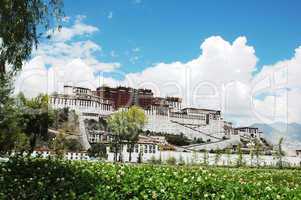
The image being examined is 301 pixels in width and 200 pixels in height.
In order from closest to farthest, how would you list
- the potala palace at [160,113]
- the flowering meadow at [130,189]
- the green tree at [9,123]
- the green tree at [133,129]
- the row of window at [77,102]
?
the flowering meadow at [130,189] < the green tree at [9,123] < the green tree at [133,129] < the row of window at [77,102] < the potala palace at [160,113]

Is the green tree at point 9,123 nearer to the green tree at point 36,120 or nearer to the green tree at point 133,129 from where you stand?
the green tree at point 36,120

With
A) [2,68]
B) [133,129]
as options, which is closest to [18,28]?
[2,68]

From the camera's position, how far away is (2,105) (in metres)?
27.9

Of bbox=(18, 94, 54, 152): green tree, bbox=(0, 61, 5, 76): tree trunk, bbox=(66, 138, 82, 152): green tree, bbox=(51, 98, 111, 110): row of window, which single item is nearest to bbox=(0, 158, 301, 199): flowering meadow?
bbox=(0, 61, 5, 76): tree trunk

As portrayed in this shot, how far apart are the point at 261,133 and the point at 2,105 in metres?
135

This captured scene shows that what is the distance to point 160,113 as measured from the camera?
431 ft

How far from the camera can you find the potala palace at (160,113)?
11996 cm

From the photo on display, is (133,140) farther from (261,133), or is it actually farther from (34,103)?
(261,133)

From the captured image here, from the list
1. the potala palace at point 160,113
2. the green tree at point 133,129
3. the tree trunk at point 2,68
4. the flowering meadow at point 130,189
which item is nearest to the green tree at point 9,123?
the tree trunk at point 2,68

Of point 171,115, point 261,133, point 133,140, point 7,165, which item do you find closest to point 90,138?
point 133,140

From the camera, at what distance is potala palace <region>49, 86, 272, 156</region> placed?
394 feet

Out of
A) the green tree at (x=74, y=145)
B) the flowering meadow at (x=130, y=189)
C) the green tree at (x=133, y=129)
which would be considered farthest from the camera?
the green tree at (x=74, y=145)

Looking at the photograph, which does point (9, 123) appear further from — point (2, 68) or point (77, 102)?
point (77, 102)

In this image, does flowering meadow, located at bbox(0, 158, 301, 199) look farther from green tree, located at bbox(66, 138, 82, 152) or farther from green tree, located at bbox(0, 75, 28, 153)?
green tree, located at bbox(66, 138, 82, 152)
